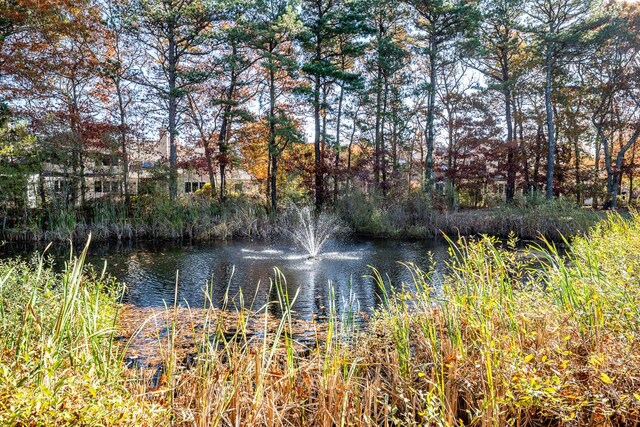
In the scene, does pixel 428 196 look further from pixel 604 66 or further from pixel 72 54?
pixel 72 54

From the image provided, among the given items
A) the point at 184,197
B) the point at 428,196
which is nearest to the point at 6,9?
the point at 184,197

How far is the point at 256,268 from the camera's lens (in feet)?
30.2

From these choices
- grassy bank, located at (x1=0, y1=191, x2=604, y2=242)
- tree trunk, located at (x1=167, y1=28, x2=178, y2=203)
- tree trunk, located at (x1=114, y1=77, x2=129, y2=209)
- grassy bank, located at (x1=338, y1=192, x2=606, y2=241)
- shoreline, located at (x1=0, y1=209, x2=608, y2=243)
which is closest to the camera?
shoreline, located at (x1=0, y1=209, x2=608, y2=243)

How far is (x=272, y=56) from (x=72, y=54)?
7435 millimetres

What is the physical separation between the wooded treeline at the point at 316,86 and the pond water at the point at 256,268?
14.7 ft

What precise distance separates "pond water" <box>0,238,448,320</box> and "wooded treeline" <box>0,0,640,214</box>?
4467mm

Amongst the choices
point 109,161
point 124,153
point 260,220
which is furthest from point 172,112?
point 260,220

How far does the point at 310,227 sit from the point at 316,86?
22.0 ft

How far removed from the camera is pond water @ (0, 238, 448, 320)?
6.69 metres

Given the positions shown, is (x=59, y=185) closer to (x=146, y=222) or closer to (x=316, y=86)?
(x=146, y=222)

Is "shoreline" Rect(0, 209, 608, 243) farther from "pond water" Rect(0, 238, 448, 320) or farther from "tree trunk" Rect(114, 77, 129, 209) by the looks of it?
"tree trunk" Rect(114, 77, 129, 209)

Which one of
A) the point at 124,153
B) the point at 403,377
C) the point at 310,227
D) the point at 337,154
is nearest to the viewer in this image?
the point at 403,377

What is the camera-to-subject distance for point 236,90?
62.7ft

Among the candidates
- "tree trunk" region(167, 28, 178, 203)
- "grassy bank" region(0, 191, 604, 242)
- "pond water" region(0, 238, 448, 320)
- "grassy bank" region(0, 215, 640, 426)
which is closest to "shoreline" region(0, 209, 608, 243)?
"grassy bank" region(0, 191, 604, 242)
